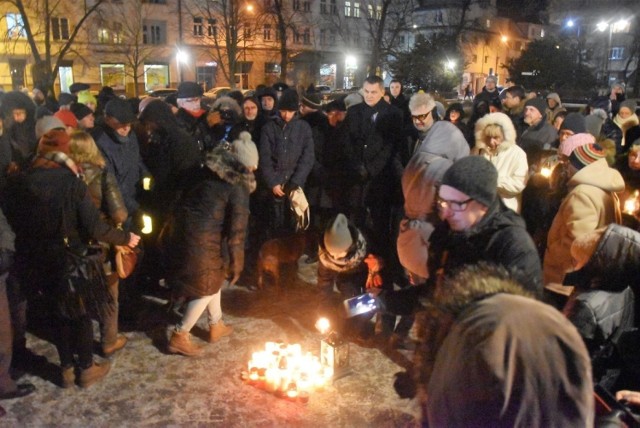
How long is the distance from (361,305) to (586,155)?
2.31m

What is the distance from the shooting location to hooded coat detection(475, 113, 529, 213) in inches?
222

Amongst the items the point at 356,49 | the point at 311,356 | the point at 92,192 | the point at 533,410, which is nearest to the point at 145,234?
the point at 92,192

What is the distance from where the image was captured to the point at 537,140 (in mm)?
7914

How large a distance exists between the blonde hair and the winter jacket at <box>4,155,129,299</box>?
0.63 m

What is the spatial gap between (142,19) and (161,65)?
3851mm

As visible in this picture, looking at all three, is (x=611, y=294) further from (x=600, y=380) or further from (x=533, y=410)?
(x=533, y=410)

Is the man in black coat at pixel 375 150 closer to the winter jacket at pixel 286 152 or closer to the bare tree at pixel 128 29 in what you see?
the winter jacket at pixel 286 152

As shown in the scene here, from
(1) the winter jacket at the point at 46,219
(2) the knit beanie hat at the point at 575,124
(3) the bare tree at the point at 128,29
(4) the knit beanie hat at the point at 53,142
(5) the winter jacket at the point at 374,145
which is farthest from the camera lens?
(3) the bare tree at the point at 128,29

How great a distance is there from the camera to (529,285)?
2.01 meters

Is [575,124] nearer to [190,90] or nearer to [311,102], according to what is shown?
[311,102]

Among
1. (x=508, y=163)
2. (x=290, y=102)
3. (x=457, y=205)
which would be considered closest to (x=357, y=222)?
(x=290, y=102)

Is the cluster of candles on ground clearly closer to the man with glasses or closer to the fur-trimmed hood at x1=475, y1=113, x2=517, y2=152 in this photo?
the man with glasses

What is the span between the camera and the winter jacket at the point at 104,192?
4.77 m

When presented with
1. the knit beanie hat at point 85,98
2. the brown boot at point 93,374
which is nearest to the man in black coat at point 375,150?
the brown boot at point 93,374
